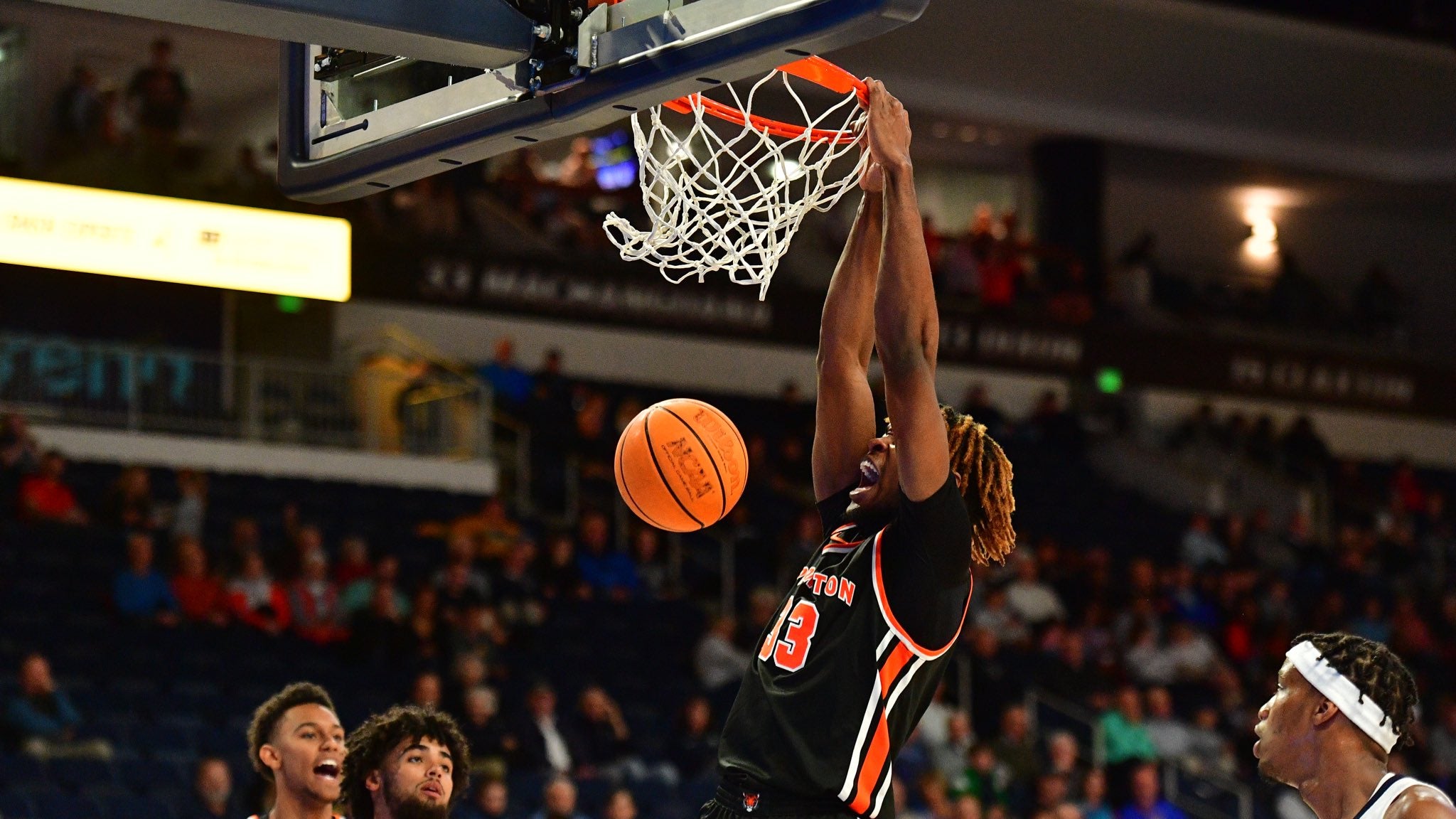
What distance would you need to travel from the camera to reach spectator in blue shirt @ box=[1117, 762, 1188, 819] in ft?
37.2

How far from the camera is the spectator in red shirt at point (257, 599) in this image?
1098 centimetres

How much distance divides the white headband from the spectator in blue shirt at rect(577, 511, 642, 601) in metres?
9.48

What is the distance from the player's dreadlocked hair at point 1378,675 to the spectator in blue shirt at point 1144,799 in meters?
7.87

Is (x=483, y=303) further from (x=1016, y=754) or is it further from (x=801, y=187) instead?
(x=801, y=187)

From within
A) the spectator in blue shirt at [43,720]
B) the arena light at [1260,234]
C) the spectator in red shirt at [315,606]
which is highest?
the arena light at [1260,234]

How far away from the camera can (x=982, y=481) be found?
3961 mm

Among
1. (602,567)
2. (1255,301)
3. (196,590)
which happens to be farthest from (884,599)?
(1255,301)

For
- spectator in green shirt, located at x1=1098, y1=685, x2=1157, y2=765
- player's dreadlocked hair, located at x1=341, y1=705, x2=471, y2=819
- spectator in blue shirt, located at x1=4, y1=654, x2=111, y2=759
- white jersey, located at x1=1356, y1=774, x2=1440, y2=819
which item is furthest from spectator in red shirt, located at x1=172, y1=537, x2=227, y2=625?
white jersey, located at x1=1356, y1=774, x2=1440, y2=819

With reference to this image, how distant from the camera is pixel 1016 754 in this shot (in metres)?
11.6

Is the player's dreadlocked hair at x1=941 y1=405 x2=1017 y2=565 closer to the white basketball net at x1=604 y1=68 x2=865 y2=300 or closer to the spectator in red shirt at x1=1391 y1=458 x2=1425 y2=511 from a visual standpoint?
the white basketball net at x1=604 y1=68 x2=865 y2=300

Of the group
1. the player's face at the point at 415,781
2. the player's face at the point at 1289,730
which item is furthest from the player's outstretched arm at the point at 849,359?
the player's face at the point at 415,781

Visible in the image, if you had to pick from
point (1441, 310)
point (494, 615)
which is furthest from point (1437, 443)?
point (494, 615)

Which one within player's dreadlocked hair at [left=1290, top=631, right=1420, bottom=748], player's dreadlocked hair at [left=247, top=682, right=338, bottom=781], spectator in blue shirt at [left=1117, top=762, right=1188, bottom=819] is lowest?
spectator in blue shirt at [left=1117, top=762, right=1188, bottom=819]

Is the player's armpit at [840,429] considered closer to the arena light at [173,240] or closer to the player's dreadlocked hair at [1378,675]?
the player's dreadlocked hair at [1378,675]
